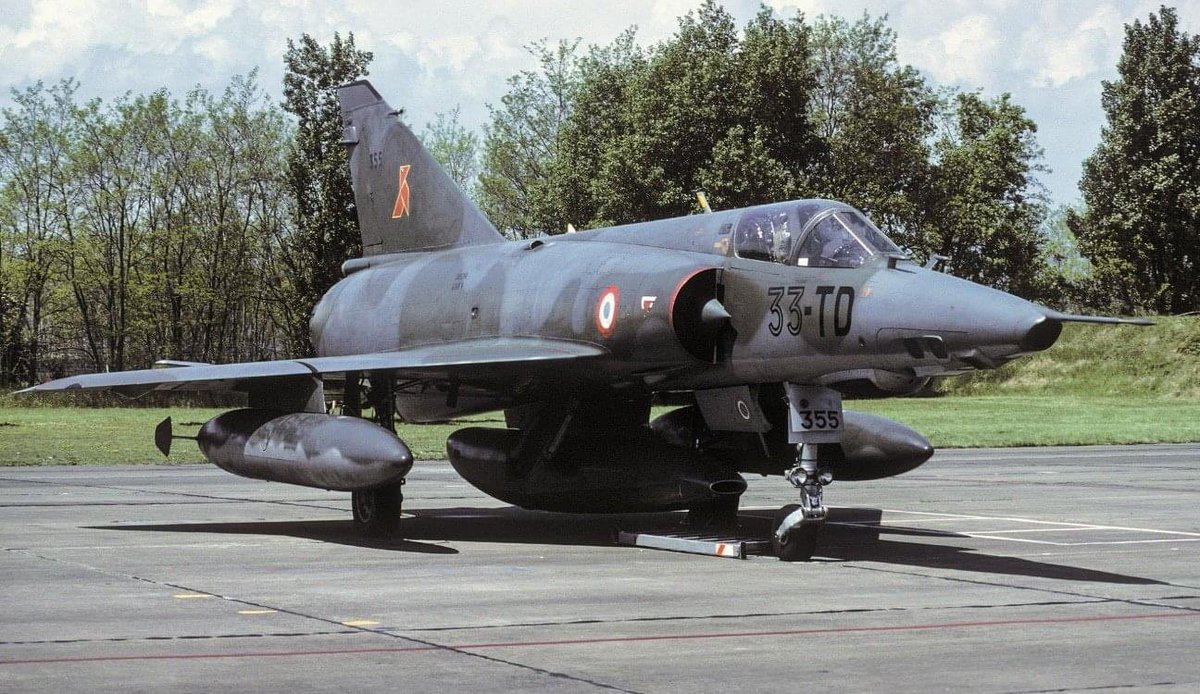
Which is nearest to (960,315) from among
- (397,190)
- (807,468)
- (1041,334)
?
(1041,334)

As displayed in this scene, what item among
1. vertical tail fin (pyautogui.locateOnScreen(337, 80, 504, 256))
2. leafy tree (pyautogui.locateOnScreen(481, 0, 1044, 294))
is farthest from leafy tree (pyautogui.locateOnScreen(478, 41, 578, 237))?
vertical tail fin (pyautogui.locateOnScreen(337, 80, 504, 256))

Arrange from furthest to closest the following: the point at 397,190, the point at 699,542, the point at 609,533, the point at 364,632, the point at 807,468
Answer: the point at 397,190, the point at 609,533, the point at 699,542, the point at 807,468, the point at 364,632

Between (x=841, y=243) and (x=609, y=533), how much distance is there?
438 centimetres

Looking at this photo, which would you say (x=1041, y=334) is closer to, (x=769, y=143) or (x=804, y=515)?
(x=804, y=515)

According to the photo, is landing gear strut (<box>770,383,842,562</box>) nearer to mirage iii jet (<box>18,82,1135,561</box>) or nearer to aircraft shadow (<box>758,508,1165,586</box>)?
mirage iii jet (<box>18,82,1135,561</box>)

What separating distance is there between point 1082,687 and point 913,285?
5.10 meters

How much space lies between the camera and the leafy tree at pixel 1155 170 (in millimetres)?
59781

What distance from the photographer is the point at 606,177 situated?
55.8 m

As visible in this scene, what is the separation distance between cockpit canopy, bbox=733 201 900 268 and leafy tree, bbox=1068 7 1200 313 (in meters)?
51.1

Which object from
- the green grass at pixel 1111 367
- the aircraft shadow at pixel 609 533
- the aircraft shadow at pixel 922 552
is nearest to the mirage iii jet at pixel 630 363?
the aircraft shadow at pixel 609 533

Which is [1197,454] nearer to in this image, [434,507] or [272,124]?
[434,507]

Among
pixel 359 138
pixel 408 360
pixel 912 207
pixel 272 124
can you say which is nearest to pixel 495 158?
pixel 272 124

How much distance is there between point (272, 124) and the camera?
242ft

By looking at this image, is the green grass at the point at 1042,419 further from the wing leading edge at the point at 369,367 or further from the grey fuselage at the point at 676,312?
the wing leading edge at the point at 369,367
